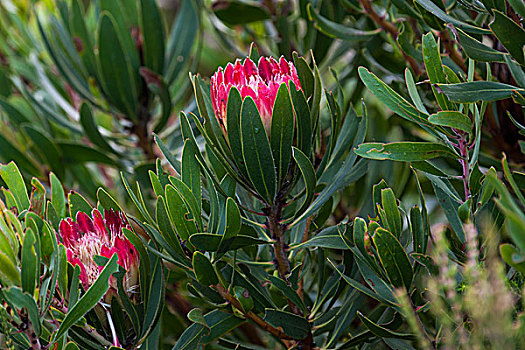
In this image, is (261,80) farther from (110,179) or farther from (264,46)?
(110,179)

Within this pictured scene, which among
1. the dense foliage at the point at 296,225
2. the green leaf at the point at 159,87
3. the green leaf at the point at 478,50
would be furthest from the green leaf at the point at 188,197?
the green leaf at the point at 159,87

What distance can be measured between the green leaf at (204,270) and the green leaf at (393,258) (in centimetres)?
17

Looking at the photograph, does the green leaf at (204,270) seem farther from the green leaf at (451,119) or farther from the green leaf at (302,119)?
the green leaf at (451,119)

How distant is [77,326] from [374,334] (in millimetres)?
322

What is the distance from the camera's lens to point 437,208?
3.64ft

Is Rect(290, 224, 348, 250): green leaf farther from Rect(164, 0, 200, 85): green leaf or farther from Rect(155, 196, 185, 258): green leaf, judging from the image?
Rect(164, 0, 200, 85): green leaf

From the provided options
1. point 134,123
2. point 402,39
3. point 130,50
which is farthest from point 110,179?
point 402,39

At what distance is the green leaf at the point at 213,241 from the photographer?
596 millimetres

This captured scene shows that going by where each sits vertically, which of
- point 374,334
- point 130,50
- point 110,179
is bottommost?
point 110,179

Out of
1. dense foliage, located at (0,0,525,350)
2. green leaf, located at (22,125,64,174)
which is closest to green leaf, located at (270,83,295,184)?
dense foliage, located at (0,0,525,350)

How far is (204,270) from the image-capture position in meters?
0.62

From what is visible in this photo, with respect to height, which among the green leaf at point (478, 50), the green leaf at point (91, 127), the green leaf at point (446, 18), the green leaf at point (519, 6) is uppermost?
the green leaf at point (519, 6)

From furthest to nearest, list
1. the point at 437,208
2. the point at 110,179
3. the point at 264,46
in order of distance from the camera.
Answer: the point at 110,179 < the point at 264,46 < the point at 437,208

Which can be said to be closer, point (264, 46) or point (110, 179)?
point (264, 46)
